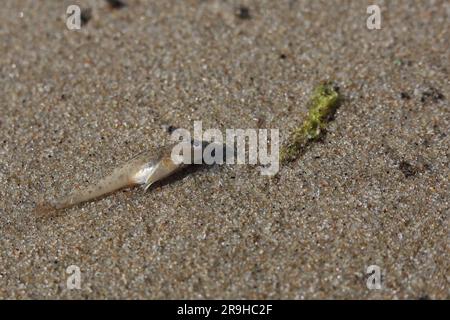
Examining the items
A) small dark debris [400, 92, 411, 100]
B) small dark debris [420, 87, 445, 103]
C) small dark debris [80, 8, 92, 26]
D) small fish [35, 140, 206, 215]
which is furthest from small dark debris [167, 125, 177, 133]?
small dark debris [420, 87, 445, 103]

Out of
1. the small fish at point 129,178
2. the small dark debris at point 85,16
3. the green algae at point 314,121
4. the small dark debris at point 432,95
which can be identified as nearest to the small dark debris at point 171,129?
the small fish at point 129,178

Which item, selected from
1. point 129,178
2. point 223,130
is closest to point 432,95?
point 223,130

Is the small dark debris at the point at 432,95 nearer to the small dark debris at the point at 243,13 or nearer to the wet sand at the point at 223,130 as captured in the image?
the wet sand at the point at 223,130

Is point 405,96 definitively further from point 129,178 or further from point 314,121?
point 129,178

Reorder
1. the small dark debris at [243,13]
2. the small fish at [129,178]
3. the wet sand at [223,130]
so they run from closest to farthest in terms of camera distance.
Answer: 1. the wet sand at [223,130]
2. the small fish at [129,178]
3. the small dark debris at [243,13]

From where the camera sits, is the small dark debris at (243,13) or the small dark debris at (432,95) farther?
the small dark debris at (243,13)

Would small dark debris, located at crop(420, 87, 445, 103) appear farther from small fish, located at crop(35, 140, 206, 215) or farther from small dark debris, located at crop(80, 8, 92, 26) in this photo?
small dark debris, located at crop(80, 8, 92, 26)

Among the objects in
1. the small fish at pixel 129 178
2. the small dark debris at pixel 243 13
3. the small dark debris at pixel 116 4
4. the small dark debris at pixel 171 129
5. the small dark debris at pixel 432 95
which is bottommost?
the small fish at pixel 129 178
